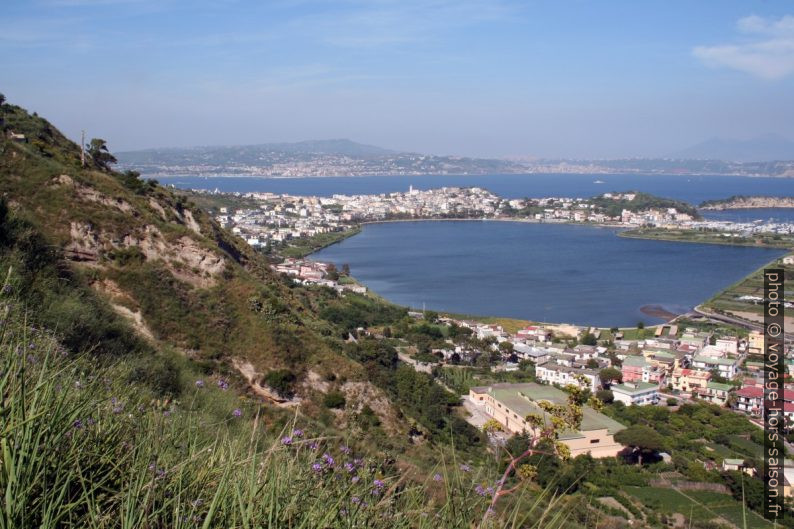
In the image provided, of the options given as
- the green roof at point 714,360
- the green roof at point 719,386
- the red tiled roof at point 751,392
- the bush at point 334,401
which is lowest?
the green roof at point 719,386

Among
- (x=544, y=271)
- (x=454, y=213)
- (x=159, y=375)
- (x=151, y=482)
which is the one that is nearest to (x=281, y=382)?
(x=159, y=375)

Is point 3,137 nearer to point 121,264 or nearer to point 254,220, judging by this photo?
point 121,264

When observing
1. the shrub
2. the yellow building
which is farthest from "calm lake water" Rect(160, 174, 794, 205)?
the shrub

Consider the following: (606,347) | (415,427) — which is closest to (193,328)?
Answer: (415,427)

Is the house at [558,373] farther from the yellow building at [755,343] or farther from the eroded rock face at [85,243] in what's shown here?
the eroded rock face at [85,243]

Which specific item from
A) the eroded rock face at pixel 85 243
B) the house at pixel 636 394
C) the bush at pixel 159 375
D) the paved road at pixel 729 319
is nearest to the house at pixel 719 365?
the house at pixel 636 394

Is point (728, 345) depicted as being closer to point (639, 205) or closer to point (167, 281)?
point (167, 281)
